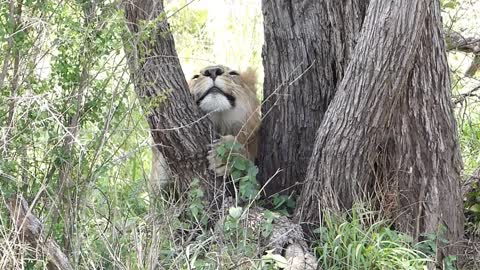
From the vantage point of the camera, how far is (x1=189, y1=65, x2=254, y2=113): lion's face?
18.8 ft

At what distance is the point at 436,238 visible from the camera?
530cm

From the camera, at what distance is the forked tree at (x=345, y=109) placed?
492cm

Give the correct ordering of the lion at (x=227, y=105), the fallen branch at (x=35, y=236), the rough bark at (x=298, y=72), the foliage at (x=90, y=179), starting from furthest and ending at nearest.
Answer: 1. the lion at (x=227, y=105)
2. the rough bark at (x=298, y=72)
3. the foliage at (x=90, y=179)
4. the fallen branch at (x=35, y=236)

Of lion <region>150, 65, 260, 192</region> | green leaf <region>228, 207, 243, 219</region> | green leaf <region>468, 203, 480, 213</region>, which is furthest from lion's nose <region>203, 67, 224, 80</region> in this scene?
green leaf <region>468, 203, 480, 213</region>

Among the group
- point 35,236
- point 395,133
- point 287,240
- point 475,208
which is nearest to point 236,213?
point 287,240

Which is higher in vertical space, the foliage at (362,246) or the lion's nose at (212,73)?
the lion's nose at (212,73)

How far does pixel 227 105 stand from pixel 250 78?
0.38 m

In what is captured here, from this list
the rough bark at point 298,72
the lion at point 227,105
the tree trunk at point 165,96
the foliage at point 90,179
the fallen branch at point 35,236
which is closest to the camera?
the fallen branch at point 35,236

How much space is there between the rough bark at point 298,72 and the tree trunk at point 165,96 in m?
0.47

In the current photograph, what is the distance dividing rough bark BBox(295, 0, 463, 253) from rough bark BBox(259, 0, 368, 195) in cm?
40

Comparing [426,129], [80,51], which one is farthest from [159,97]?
[426,129]

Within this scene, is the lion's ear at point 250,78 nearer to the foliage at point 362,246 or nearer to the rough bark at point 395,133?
the rough bark at point 395,133

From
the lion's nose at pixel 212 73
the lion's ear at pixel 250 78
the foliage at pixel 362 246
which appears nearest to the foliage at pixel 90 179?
the foliage at pixel 362 246

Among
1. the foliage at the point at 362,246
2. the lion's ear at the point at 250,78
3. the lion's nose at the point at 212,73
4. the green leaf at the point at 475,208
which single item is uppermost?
the lion's nose at the point at 212,73
